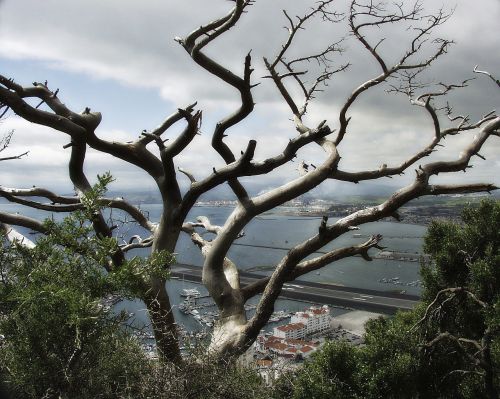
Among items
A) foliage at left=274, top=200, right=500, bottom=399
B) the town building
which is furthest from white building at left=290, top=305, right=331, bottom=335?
foliage at left=274, top=200, right=500, bottom=399

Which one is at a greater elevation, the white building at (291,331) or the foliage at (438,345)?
the foliage at (438,345)

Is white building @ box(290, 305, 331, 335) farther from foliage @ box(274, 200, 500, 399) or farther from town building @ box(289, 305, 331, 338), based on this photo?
foliage @ box(274, 200, 500, 399)

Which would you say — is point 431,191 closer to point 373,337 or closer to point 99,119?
point 373,337

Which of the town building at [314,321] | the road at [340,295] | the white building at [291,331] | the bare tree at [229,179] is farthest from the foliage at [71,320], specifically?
the road at [340,295]

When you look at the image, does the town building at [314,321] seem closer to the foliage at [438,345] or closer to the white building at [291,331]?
the white building at [291,331]

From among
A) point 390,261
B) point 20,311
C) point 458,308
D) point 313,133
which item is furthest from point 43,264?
point 390,261

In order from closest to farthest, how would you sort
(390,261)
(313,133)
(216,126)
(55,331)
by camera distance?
1. (55,331)
2. (313,133)
3. (216,126)
4. (390,261)
